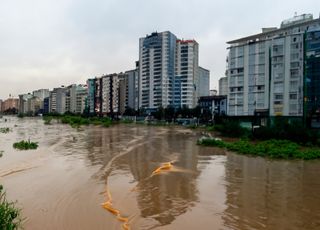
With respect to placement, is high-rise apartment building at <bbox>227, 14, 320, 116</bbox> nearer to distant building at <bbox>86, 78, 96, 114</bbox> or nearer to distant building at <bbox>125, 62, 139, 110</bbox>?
distant building at <bbox>125, 62, 139, 110</bbox>

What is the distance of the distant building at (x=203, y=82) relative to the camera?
130 m

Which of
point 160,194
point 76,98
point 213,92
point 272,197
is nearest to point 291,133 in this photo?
point 272,197

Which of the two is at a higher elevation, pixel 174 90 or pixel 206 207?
pixel 174 90

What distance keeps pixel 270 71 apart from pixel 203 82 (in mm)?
81534

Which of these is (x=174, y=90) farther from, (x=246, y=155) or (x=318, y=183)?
(x=318, y=183)

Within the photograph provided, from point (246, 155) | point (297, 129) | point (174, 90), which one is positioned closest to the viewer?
point (246, 155)

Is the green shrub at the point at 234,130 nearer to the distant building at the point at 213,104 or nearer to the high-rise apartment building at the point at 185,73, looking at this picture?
the distant building at the point at 213,104

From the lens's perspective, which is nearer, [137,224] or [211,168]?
[137,224]

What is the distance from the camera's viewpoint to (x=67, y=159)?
70.8ft

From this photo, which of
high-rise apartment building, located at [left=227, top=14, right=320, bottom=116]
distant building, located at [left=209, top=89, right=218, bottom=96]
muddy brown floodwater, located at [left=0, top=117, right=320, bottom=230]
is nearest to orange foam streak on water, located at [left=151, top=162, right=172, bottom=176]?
muddy brown floodwater, located at [left=0, top=117, right=320, bottom=230]

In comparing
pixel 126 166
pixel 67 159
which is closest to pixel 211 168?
pixel 126 166

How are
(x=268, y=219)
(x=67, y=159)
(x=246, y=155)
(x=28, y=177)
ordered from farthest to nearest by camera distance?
1. (x=246, y=155)
2. (x=67, y=159)
3. (x=28, y=177)
4. (x=268, y=219)

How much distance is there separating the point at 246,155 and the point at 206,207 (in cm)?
1709

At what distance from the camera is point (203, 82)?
136 meters
